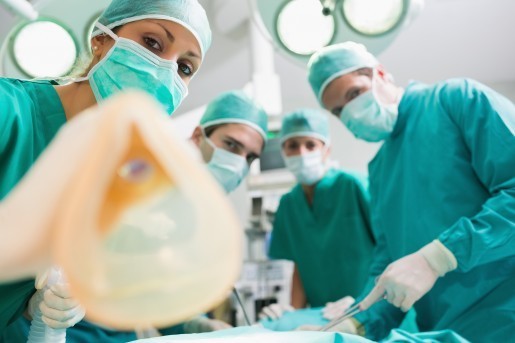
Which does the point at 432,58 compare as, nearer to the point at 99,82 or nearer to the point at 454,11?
the point at 454,11

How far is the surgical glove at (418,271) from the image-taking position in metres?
1.18

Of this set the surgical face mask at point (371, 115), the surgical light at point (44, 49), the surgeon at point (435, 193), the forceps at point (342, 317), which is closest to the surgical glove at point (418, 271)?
the surgeon at point (435, 193)

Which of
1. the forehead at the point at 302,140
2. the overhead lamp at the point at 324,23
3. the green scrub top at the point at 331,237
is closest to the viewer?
the overhead lamp at the point at 324,23

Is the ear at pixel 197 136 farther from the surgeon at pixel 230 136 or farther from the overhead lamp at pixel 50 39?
the overhead lamp at pixel 50 39

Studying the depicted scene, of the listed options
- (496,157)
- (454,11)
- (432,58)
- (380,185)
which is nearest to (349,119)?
(380,185)

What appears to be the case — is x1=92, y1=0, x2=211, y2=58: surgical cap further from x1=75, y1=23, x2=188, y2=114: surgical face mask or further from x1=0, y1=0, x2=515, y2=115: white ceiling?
x1=0, y1=0, x2=515, y2=115: white ceiling

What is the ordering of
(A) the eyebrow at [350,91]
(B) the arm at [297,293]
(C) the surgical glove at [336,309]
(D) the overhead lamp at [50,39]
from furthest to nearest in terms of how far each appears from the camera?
(B) the arm at [297,293] < (C) the surgical glove at [336,309] < (A) the eyebrow at [350,91] < (D) the overhead lamp at [50,39]

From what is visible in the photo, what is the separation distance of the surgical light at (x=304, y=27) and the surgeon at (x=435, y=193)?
47mm

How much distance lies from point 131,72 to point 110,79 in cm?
5

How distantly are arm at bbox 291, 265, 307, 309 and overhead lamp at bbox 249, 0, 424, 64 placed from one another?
131 centimetres

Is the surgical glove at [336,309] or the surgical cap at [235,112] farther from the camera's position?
the surgical cap at [235,112]

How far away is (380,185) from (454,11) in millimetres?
1752

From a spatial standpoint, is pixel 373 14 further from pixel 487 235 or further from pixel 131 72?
pixel 131 72

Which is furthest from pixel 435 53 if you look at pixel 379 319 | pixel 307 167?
pixel 379 319
